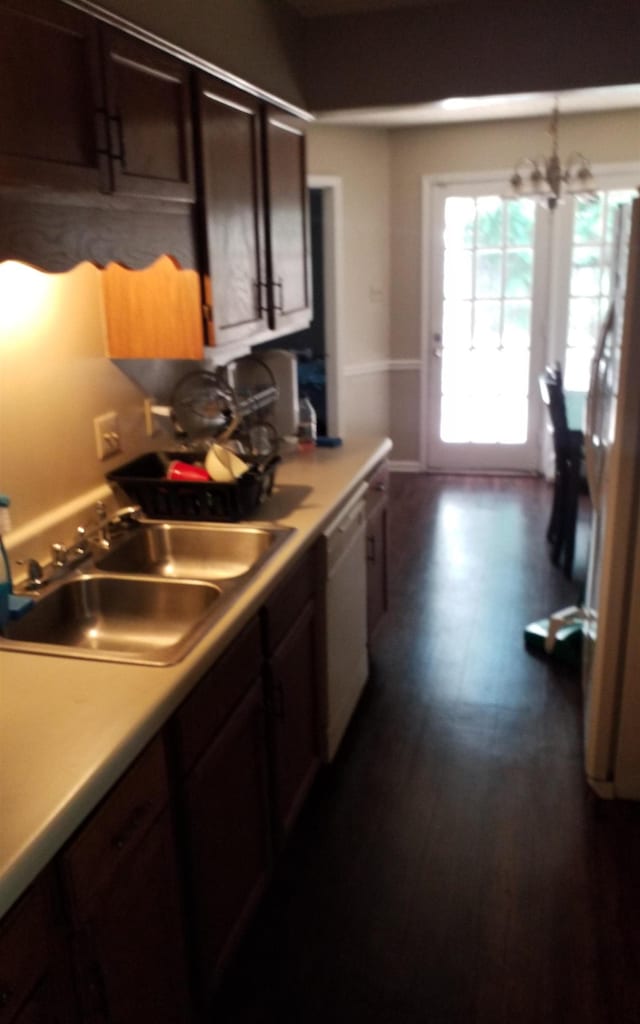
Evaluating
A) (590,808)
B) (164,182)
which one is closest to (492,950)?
(590,808)

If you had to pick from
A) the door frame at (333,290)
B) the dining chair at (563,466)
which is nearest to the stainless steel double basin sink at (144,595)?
the dining chair at (563,466)

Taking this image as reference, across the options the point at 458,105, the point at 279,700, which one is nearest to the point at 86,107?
the point at 279,700

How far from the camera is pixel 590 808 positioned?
254cm

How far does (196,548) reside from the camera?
227 cm

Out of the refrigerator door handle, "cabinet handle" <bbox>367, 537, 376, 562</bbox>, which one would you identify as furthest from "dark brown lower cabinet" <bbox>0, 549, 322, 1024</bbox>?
the refrigerator door handle

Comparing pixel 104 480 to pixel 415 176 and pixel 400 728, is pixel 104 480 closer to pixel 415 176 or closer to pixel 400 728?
pixel 400 728

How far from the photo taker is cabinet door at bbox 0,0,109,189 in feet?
4.51

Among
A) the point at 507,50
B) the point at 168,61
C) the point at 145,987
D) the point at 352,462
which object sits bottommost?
the point at 145,987

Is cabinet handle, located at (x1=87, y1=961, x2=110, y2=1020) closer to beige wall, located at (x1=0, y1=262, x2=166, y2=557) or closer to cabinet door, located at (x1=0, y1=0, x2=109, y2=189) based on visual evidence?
beige wall, located at (x1=0, y1=262, x2=166, y2=557)

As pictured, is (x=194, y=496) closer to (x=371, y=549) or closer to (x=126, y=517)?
(x=126, y=517)

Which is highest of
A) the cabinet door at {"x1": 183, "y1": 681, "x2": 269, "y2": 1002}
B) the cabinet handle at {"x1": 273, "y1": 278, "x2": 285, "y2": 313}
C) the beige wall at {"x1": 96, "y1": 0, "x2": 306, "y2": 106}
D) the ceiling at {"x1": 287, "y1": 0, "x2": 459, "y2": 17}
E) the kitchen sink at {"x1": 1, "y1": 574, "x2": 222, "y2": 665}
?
the ceiling at {"x1": 287, "y1": 0, "x2": 459, "y2": 17}

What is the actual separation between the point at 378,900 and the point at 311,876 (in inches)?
7.8

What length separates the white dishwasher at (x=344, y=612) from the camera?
2535 millimetres

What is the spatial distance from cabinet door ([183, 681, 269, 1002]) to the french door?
4.50 m
